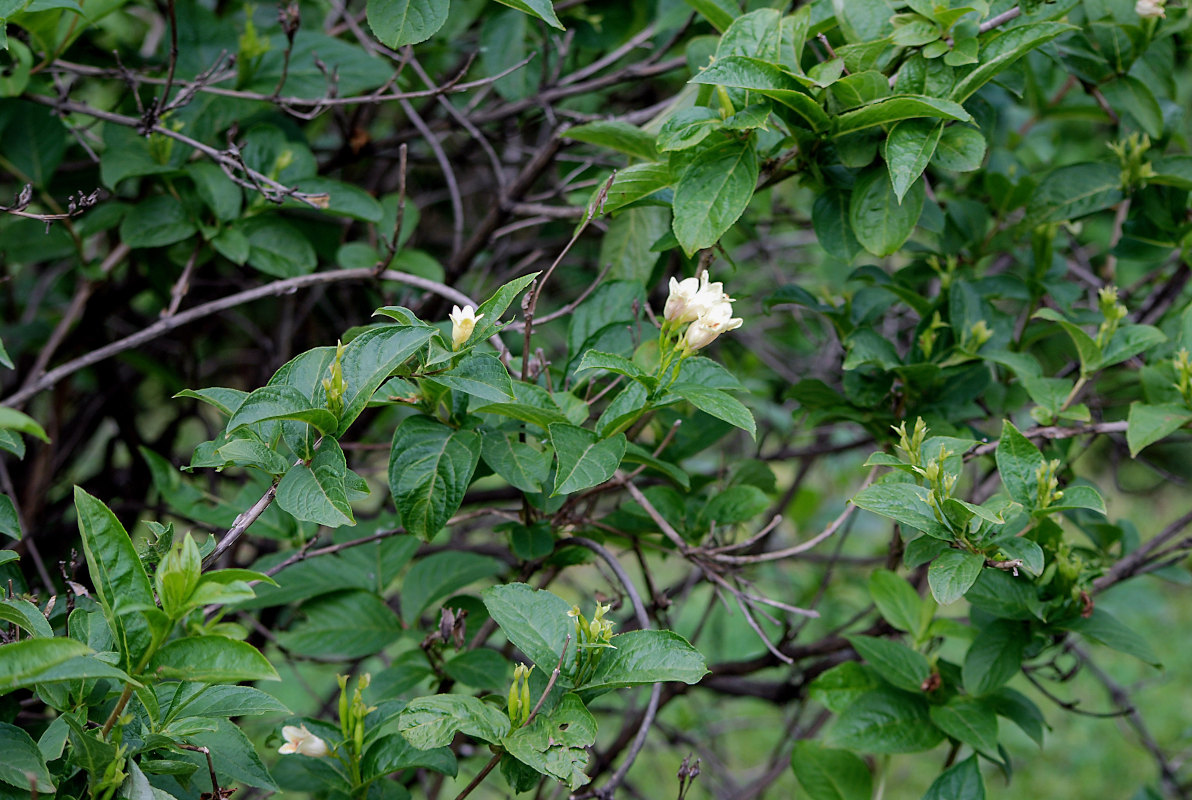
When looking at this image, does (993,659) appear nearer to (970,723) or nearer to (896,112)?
(970,723)

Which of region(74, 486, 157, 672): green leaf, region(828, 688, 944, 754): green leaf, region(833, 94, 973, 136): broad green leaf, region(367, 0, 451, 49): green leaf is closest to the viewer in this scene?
region(74, 486, 157, 672): green leaf

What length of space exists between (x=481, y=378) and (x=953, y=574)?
0.60 metres

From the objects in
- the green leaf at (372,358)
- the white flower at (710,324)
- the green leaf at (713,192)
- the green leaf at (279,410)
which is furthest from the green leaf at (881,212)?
the green leaf at (279,410)

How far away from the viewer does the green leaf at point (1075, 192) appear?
5.09 feet

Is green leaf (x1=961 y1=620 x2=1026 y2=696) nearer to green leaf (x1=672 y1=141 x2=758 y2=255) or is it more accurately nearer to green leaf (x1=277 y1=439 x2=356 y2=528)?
green leaf (x1=672 y1=141 x2=758 y2=255)

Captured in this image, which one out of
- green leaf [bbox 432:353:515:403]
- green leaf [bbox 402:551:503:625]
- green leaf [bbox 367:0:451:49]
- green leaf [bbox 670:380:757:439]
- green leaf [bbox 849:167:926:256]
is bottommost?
green leaf [bbox 402:551:503:625]

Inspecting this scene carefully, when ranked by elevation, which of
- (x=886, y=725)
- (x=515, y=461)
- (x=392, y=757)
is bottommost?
(x=886, y=725)

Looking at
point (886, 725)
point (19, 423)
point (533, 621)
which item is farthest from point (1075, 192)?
point (19, 423)

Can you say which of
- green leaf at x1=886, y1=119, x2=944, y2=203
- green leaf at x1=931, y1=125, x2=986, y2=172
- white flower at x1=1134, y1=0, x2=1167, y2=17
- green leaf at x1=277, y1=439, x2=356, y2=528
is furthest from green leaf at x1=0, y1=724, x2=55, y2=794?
white flower at x1=1134, y1=0, x2=1167, y2=17

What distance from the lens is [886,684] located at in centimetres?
148

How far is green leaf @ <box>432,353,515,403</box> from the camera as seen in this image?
3.48 ft

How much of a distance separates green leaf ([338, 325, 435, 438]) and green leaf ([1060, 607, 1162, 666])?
100 cm

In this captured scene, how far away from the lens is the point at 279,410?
99cm

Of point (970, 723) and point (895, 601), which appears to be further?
point (895, 601)
